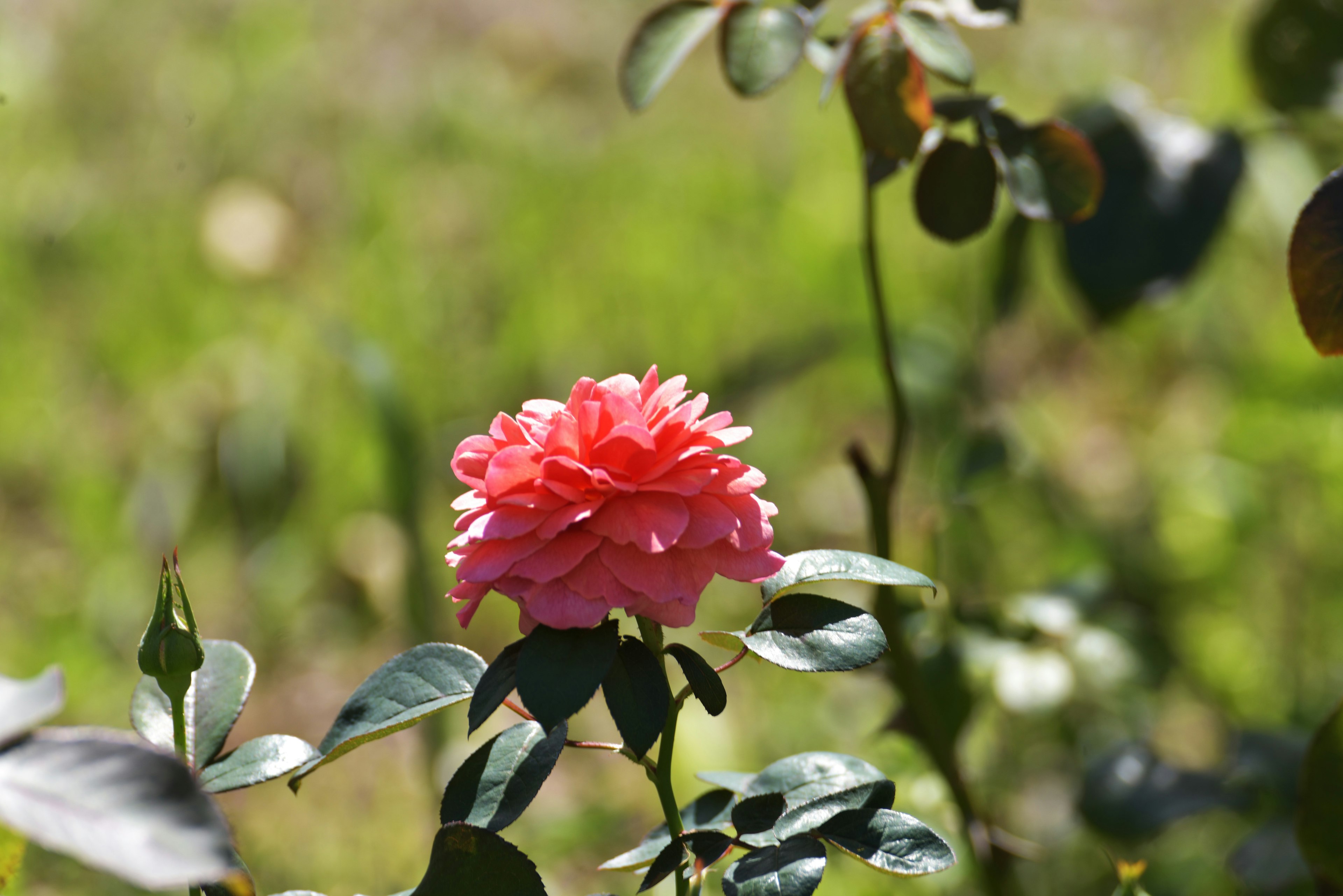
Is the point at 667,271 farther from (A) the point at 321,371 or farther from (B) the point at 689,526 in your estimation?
(B) the point at 689,526

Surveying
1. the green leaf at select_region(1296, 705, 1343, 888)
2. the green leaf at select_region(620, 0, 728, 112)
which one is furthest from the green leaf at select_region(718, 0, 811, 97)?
the green leaf at select_region(1296, 705, 1343, 888)

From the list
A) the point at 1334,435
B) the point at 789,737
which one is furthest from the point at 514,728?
the point at 1334,435

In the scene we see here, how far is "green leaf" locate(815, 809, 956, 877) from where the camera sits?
0.41m

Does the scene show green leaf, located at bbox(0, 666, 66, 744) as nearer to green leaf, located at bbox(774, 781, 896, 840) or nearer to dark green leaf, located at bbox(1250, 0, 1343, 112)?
green leaf, located at bbox(774, 781, 896, 840)

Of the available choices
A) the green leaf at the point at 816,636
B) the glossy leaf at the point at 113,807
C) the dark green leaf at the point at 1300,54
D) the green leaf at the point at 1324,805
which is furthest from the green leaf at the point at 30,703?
the dark green leaf at the point at 1300,54

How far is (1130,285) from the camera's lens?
0.83 meters

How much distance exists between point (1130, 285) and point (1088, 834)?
0.50m

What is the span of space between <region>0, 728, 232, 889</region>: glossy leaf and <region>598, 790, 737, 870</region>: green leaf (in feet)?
0.67

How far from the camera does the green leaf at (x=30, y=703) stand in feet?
0.98

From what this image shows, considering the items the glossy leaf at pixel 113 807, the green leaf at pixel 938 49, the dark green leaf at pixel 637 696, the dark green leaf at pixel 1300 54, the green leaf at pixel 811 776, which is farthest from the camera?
the dark green leaf at pixel 1300 54

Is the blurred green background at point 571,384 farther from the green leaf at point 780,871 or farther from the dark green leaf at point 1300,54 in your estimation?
the green leaf at point 780,871

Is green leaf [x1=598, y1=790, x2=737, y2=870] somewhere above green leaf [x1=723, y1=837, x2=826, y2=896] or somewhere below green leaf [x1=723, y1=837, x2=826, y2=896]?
below

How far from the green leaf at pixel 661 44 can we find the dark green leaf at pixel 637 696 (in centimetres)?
35

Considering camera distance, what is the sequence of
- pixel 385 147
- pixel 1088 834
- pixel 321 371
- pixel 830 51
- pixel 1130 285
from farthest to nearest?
pixel 385 147
pixel 321 371
pixel 1088 834
pixel 1130 285
pixel 830 51
